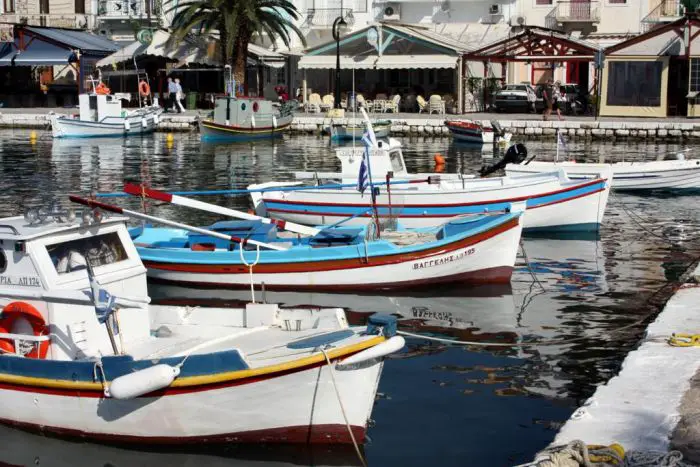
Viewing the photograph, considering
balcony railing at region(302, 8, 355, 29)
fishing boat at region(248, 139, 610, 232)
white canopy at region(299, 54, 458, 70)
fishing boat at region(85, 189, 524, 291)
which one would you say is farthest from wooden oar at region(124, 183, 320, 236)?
balcony railing at region(302, 8, 355, 29)

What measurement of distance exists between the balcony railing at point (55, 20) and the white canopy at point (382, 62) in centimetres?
1551

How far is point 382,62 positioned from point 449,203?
3274 centimetres

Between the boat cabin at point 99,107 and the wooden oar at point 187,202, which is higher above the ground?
the boat cabin at point 99,107

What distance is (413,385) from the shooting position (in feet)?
41.3

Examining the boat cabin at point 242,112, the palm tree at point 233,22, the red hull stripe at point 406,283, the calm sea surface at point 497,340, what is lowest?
the calm sea surface at point 497,340

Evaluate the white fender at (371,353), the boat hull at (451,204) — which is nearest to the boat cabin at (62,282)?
the white fender at (371,353)

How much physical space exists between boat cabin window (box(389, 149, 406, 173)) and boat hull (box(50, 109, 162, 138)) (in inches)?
1086

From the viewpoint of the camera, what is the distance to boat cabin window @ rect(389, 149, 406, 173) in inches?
931

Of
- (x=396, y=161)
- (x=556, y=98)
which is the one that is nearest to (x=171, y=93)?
(x=556, y=98)

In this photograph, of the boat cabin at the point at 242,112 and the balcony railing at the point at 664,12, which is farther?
the balcony railing at the point at 664,12

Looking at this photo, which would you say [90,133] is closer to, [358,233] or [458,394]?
[358,233]

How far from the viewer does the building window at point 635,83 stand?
158 feet

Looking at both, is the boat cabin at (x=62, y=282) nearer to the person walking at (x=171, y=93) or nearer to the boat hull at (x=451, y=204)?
the boat hull at (x=451, y=204)

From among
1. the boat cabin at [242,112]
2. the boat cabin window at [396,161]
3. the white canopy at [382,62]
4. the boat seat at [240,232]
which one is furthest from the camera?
the white canopy at [382,62]
